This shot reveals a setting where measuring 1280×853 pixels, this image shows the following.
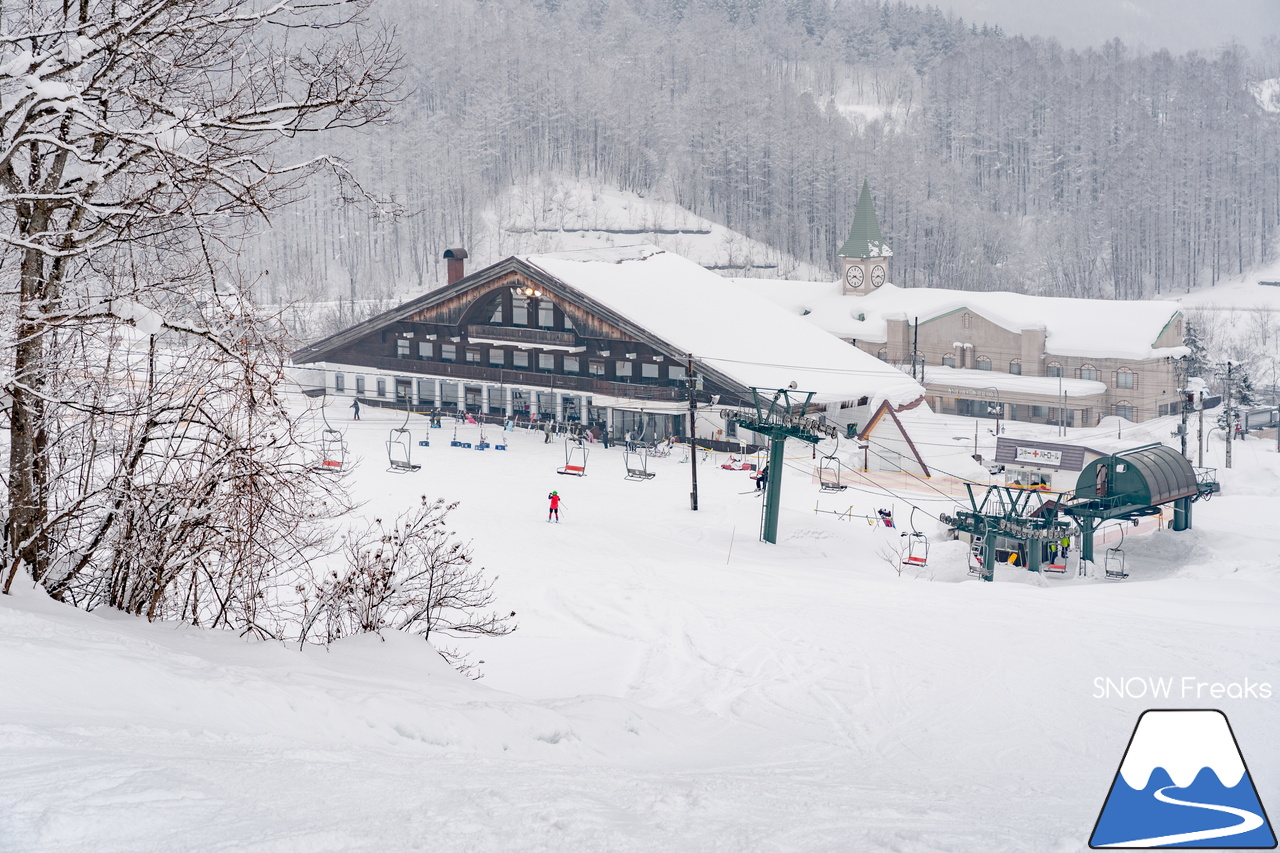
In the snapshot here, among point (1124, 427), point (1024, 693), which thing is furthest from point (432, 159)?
point (1024, 693)

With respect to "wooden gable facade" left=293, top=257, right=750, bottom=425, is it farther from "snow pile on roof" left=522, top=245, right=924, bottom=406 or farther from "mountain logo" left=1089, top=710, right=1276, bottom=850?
"mountain logo" left=1089, top=710, right=1276, bottom=850

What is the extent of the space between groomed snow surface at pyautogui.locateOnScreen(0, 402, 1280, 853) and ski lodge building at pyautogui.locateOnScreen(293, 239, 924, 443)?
17.3m

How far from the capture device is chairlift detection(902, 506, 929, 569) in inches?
841

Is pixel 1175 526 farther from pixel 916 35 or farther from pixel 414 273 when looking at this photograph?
pixel 916 35

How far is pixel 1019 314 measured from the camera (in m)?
51.1

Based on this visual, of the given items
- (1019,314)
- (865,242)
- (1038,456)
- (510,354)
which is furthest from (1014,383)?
(510,354)

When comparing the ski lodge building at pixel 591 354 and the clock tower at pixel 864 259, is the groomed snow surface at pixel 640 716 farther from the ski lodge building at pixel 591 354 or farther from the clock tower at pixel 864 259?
the clock tower at pixel 864 259

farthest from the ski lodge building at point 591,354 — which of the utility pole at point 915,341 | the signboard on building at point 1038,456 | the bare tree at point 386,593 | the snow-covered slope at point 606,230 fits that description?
the snow-covered slope at point 606,230

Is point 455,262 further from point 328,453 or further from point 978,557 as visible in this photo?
point 328,453

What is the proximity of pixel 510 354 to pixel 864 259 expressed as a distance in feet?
82.0

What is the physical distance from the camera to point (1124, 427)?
152 ft

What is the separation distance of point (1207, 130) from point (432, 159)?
67.4 m

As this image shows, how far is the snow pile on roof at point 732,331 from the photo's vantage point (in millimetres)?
36000

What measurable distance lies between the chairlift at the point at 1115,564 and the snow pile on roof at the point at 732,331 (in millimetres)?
13278
